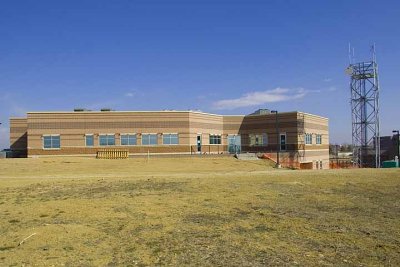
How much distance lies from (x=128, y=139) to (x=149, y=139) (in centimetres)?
274

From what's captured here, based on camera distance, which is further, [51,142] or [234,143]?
[234,143]

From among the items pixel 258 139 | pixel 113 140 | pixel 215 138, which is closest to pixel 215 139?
pixel 215 138

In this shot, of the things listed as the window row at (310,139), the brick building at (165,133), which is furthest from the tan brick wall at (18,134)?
the window row at (310,139)

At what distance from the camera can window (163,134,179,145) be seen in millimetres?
59947

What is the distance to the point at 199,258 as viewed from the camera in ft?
32.1

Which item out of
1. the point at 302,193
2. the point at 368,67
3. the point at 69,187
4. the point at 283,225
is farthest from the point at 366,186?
the point at 368,67

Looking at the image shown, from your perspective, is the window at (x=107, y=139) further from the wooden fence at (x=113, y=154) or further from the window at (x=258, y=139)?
the window at (x=258, y=139)

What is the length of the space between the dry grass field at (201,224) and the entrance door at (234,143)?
43301 millimetres

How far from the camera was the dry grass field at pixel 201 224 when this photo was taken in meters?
9.88

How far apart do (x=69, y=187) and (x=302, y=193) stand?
11782 millimetres

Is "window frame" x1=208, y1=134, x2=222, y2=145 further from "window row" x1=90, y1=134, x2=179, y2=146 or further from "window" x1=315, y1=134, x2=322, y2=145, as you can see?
"window" x1=315, y1=134, x2=322, y2=145

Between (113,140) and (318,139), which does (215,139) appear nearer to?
(113,140)

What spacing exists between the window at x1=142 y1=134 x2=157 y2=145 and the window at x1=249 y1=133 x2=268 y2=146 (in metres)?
15.8

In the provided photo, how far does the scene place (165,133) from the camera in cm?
5984
